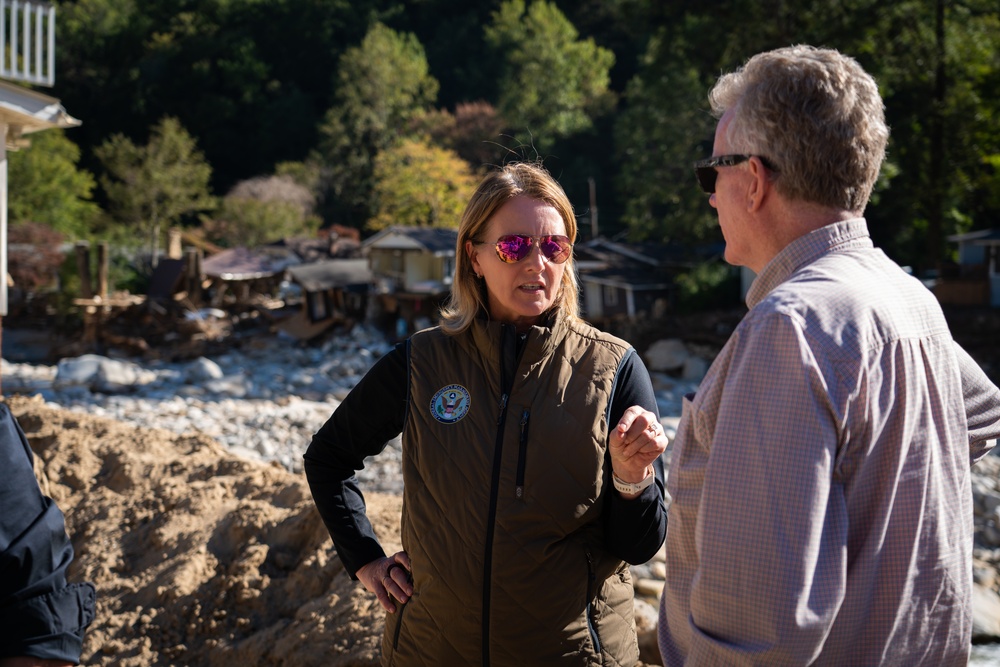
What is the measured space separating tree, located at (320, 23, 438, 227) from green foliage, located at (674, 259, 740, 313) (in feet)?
83.8

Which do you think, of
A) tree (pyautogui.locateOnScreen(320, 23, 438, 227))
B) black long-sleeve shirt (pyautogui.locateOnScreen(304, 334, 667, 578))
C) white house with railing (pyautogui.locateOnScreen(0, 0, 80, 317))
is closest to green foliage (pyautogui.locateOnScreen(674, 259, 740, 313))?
white house with railing (pyautogui.locateOnScreen(0, 0, 80, 317))

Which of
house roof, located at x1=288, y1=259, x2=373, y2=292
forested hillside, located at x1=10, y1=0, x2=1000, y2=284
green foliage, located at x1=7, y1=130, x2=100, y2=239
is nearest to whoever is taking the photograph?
forested hillside, located at x1=10, y1=0, x2=1000, y2=284

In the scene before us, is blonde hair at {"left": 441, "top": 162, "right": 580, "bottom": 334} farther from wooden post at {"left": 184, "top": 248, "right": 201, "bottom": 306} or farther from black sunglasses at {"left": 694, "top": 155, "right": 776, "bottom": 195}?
wooden post at {"left": 184, "top": 248, "right": 201, "bottom": 306}

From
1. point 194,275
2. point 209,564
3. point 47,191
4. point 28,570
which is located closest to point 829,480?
point 28,570

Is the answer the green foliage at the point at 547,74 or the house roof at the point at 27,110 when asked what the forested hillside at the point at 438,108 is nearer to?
the green foliage at the point at 547,74

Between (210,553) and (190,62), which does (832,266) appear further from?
(190,62)

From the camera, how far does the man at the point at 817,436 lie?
163 centimetres

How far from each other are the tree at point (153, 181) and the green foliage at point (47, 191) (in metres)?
1.43

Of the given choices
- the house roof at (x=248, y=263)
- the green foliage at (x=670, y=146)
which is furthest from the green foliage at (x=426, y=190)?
the green foliage at (x=670, y=146)

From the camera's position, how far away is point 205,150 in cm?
5938

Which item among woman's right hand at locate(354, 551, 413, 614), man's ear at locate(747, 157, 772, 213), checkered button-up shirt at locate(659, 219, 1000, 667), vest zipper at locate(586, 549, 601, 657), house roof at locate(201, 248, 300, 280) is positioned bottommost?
house roof at locate(201, 248, 300, 280)

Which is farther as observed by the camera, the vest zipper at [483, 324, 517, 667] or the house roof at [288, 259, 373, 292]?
the house roof at [288, 259, 373, 292]

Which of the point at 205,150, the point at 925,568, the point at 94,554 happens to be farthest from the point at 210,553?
the point at 205,150

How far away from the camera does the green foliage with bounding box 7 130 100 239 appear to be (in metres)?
41.2
